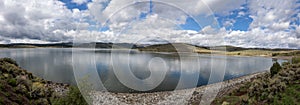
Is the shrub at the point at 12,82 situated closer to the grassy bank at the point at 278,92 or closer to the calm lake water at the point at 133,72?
the calm lake water at the point at 133,72

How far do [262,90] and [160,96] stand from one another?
930 cm

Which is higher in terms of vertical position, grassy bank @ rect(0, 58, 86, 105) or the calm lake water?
grassy bank @ rect(0, 58, 86, 105)

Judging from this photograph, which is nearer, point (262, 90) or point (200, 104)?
point (262, 90)

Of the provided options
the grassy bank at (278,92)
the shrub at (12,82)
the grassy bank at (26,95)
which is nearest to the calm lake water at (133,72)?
the grassy bank at (26,95)

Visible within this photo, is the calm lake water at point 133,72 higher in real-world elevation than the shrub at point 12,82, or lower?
lower

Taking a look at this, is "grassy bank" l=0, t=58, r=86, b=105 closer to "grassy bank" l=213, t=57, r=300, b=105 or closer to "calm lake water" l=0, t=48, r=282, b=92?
"calm lake water" l=0, t=48, r=282, b=92

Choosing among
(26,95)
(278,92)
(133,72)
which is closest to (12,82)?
(26,95)

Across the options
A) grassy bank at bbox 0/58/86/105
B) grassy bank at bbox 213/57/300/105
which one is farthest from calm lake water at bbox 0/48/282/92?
grassy bank at bbox 213/57/300/105

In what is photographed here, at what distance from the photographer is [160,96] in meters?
19.4

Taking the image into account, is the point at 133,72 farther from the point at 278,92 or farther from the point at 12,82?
the point at 278,92

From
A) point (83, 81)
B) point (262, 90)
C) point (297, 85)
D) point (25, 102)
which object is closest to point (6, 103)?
point (25, 102)

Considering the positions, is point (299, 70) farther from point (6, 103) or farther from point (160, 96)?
point (6, 103)

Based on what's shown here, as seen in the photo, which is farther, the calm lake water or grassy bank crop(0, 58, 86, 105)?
the calm lake water

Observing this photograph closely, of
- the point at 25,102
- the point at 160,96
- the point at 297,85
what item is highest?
the point at 297,85
